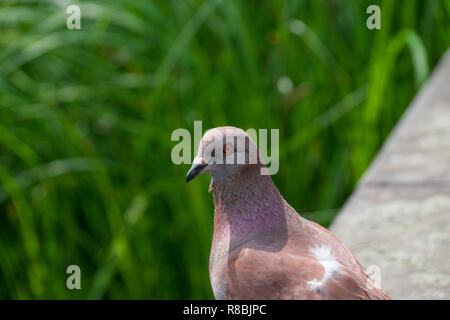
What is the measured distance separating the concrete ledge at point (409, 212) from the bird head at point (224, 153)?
0.55m

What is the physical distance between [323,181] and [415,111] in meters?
0.45

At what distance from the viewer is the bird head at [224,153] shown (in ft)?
4.81

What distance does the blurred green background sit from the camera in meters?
2.73

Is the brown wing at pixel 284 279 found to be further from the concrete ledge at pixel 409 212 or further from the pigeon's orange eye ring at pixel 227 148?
the concrete ledge at pixel 409 212

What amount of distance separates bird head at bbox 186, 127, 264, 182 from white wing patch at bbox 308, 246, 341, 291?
0.23 m

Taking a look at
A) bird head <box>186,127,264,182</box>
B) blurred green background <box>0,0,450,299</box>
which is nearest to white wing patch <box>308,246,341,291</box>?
bird head <box>186,127,264,182</box>

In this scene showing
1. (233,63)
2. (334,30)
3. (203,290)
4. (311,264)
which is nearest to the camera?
(311,264)

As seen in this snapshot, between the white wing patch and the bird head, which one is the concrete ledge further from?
the bird head

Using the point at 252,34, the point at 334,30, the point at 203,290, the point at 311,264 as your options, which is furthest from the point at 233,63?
the point at 311,264

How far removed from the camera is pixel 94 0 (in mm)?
3068

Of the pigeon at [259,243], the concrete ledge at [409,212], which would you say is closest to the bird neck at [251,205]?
the pigeon at [259,243]

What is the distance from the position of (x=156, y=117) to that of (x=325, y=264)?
143 cm

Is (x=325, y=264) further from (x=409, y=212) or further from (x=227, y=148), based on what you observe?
(x=409, y=212)

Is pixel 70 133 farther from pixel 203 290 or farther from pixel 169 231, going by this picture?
pixel 203 290
